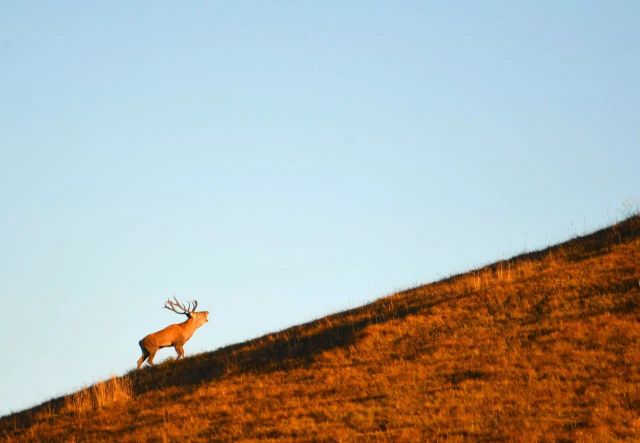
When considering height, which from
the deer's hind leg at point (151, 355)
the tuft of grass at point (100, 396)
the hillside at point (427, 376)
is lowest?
the hillside at point (427, 376)

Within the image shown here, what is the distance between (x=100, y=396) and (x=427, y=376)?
9265 mm

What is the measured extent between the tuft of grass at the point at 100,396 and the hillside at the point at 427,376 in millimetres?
67

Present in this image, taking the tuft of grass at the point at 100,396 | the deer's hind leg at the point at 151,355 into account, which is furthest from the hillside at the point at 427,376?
the deer's hind leg at the point at 151,355

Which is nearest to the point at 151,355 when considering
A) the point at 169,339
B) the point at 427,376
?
the point at 169,339

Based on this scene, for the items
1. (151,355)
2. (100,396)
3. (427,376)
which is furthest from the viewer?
(151,355)

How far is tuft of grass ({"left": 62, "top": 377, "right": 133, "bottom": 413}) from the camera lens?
25500 mm

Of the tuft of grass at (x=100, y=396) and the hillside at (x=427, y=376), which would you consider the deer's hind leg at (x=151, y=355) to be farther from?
the tuft of grass at (x=100, y=396)

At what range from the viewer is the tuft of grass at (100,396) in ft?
83.7

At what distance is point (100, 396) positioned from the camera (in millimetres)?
25953

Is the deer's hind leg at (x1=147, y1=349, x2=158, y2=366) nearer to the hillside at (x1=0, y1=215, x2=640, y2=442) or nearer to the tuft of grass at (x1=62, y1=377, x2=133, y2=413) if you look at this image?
the hillside at (x1=0, y1=215, x2=640, y2=442)

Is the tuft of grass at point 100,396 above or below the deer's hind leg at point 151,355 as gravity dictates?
below

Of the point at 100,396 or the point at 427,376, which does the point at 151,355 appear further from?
the point at 427,376

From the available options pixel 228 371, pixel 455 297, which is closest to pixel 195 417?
Answer: pixel 228 371

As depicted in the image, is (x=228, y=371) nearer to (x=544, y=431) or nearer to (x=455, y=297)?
(x=455, y=297)
